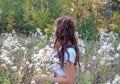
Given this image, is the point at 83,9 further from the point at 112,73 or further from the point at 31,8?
the point at 112,73

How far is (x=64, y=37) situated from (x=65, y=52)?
5.6 inches

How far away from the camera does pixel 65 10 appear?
46.5 feet

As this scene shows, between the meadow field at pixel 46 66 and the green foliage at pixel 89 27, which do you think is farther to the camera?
the green foliage at pixel 89 27

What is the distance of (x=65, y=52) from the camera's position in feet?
12.9

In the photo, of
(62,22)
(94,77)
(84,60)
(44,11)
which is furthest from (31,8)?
(62,22)

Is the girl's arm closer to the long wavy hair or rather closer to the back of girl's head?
the long wavy hair

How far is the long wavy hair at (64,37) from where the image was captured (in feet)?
13.0

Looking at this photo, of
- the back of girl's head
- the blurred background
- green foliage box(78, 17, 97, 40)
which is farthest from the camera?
green foliage box(78, 17, 97, 40)

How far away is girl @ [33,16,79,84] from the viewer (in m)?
3.90

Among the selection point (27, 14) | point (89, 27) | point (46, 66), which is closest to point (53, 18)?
point (27, 14)

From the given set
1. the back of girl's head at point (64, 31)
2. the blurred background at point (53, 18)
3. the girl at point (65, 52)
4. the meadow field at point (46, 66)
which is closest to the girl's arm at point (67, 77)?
the girl at point (65, 52)

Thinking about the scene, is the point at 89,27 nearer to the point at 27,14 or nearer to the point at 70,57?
the point at 27,14

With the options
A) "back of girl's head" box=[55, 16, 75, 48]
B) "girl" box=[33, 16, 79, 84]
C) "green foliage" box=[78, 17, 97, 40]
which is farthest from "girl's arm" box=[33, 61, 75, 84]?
"green foliage" box=[78, 17, 97, 40]

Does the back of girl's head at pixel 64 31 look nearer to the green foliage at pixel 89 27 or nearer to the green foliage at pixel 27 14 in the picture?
the green foliage at pixel 89 27
